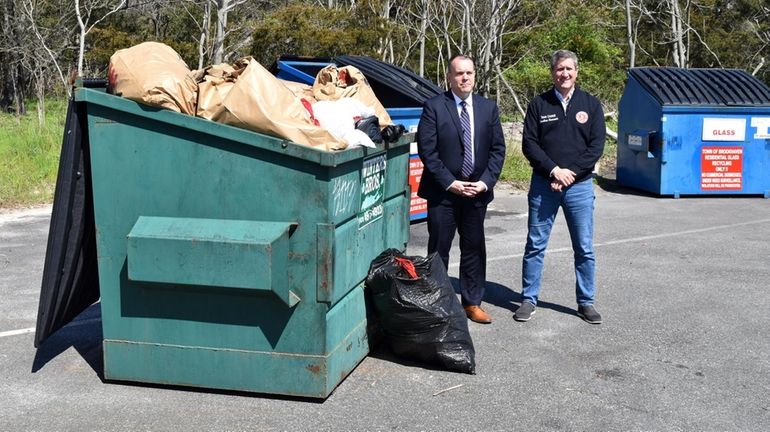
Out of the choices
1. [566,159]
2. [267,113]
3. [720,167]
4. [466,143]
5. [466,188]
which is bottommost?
[720,167]

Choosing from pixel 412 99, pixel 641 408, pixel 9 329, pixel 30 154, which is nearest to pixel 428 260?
pixel 641 408

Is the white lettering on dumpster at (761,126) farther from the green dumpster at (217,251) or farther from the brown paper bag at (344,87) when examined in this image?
the green dumpster at (217,251)

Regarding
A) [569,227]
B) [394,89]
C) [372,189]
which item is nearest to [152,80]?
[372,189]

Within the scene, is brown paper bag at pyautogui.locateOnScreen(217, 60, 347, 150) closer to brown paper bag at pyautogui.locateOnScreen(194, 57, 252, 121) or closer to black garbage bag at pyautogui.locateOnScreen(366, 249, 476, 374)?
brown paper bag at pyautogui.locateOnScreen(194, 57, 252, 121)

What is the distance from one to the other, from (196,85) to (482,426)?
2.17 meters

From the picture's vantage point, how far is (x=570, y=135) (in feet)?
18.7

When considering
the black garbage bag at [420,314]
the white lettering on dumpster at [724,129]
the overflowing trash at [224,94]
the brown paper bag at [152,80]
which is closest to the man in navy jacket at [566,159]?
the black garbage bag at [420,314]

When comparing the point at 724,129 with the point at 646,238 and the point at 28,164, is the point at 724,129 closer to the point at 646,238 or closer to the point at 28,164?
the point at 646,238

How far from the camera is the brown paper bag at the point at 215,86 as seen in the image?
13.9 ft

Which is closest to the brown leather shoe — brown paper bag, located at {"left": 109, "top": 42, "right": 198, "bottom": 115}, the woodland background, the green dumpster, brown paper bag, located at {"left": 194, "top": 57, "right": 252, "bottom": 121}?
the green dumpster

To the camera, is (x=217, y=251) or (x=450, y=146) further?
(x=450, y=146)

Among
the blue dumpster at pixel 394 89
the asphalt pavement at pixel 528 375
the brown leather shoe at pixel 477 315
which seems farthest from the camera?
the blue dumpster at pixel 394 89

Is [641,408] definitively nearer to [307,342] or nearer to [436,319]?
[436,319]

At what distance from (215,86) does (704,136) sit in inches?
349
